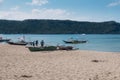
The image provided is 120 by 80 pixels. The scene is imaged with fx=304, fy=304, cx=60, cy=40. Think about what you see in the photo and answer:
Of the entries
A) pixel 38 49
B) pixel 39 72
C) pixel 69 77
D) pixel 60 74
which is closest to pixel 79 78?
pixel 69 77

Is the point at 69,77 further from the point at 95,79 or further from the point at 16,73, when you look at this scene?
the point at 16,73

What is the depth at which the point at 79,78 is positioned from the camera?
15.9m

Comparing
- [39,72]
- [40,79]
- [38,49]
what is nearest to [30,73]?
[39,72]

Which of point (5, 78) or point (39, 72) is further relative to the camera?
point (39, 72)

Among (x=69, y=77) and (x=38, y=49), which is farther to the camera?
(x=38, y=49)

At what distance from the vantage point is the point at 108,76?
650 inches

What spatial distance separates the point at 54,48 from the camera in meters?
44.4

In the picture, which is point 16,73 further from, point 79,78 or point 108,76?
point 108,76

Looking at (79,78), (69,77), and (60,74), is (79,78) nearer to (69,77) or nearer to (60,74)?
(69,77)

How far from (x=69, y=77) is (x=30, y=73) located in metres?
2.51

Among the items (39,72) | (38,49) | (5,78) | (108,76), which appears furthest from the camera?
(38,49)

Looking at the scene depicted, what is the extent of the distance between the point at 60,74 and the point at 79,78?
1.71 metres

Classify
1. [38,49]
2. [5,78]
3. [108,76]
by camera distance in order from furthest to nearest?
[38,49], [108,76], [5,78]

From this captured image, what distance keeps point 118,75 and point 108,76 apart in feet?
2.26
